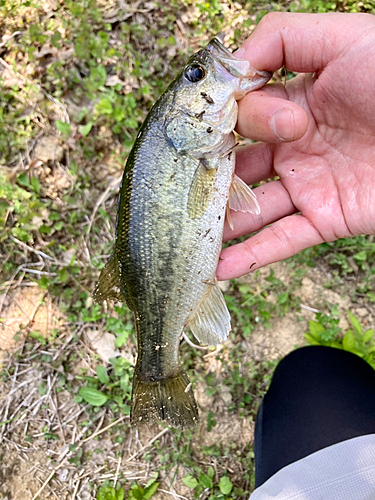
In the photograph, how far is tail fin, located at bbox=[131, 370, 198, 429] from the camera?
2.39m

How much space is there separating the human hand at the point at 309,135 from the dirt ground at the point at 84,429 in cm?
93

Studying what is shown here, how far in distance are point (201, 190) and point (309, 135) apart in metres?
0.85

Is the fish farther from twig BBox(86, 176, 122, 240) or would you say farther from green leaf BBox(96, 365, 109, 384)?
twig BBox(86, 176, 122, 240)

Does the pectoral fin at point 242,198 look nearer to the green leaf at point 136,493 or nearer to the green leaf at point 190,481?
the green leaf at point 190,481

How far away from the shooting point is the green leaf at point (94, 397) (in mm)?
3295

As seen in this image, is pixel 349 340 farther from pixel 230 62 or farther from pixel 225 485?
pixel 230 62

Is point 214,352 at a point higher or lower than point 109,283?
lower

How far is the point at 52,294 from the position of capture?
11.7 ft

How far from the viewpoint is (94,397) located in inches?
130

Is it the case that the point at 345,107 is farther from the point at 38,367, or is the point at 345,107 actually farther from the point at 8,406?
the point at 8,406

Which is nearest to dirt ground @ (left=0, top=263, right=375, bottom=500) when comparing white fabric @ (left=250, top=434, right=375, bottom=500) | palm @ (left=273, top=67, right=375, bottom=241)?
white fabric @ (left=250, top=434, right=375, bottom=500)

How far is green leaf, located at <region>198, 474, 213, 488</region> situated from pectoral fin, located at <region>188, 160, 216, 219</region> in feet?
7.26

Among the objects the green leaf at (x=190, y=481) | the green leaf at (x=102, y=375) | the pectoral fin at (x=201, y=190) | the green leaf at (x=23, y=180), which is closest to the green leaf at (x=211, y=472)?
the green leaf at (x=190, y=481)

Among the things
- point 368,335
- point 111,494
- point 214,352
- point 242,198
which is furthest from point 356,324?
point 111,494
